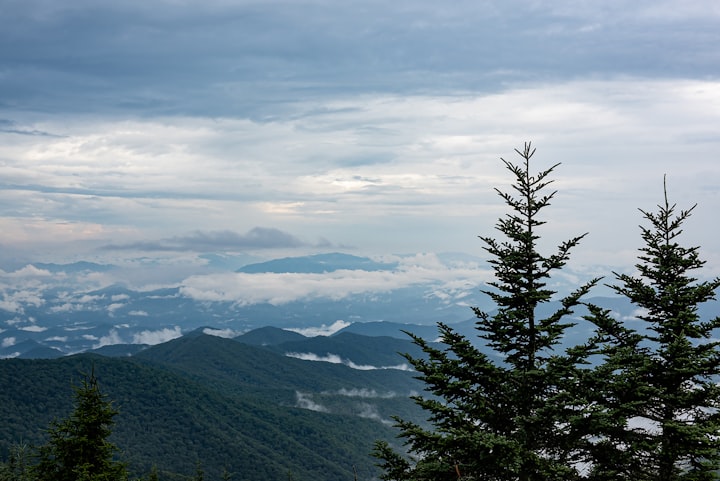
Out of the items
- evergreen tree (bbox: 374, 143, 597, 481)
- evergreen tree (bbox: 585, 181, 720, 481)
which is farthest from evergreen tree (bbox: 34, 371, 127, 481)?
evergreen tree (bbox: 585, 181, 720, 481)

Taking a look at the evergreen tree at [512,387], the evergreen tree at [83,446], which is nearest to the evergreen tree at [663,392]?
the evergreen tree at [512,387]

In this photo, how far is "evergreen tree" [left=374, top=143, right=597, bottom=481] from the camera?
53.8 feet

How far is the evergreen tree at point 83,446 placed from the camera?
28.0 meters

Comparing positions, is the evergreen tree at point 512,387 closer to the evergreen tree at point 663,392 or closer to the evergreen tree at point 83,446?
the evergreen tree at point 663,392

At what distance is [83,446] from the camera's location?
92.9 ft

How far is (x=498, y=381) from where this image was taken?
682 inches

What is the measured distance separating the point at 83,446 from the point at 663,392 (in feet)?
84.4

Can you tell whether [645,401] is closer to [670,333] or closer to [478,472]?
[670,333]

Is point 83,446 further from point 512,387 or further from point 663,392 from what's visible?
point 663,392

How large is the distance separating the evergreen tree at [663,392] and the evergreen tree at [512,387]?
121cm

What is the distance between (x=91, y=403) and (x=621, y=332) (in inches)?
984

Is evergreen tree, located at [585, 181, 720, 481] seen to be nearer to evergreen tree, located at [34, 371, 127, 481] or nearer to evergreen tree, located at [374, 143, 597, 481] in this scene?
evergreen tree, located at [374, 143, 597, 481]

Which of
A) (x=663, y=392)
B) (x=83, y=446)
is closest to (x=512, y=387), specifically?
(x=663, y=392)

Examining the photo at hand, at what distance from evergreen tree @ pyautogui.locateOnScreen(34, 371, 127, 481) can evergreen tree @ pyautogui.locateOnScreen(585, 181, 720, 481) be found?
22.6m
